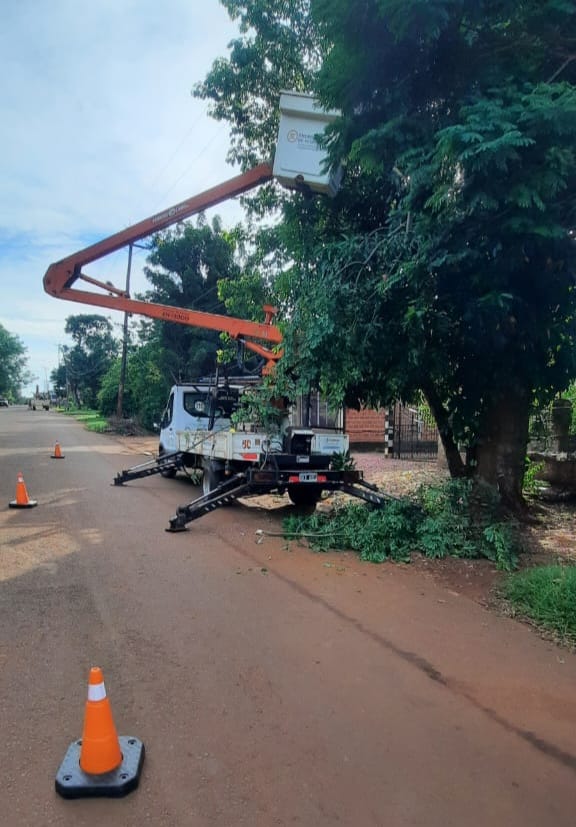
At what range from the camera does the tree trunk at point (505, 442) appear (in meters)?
7.86

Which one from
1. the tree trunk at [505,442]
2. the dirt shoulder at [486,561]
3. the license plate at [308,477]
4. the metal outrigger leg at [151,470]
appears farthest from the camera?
the metal outrigger leg at [151,470]

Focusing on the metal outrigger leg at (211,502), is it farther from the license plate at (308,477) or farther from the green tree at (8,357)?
the green tree at (8,357)

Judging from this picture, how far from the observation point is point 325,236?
846cm

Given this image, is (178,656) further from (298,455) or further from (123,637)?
(298,455)

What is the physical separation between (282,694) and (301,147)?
7302 millimetres

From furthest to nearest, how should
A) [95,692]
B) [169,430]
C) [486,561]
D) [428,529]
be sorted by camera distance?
[169,430] < [428,529] < [486,561] < [95,692]

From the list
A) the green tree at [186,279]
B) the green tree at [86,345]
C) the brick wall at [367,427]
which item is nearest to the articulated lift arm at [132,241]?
the brick wall at [367,427]

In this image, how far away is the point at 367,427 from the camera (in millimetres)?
20906

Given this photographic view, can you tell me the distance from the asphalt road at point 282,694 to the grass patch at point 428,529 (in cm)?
58

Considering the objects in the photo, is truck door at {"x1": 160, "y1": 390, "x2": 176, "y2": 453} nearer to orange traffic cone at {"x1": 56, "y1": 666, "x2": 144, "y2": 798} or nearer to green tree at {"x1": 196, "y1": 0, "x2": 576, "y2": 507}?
green tree at {"x1": 196, "y1": 0, "x2": 576, "y2": 507}

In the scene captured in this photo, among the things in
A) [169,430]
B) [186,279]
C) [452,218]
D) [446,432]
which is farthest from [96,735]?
[186,279]

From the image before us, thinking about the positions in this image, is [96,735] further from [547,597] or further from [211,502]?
[211,502]

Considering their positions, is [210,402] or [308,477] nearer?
[308,477]

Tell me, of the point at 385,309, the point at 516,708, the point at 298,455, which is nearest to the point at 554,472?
the point at 298,455
